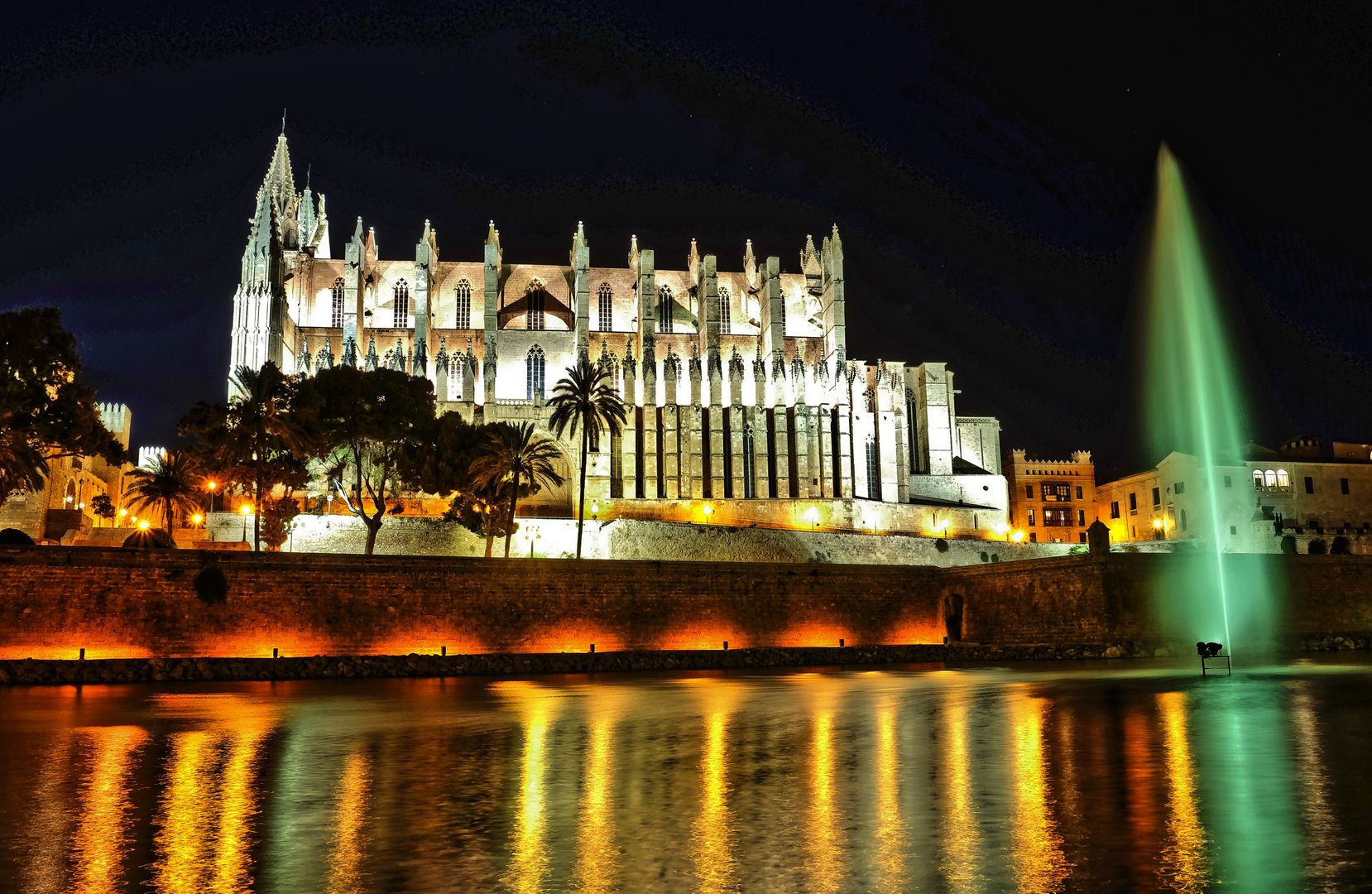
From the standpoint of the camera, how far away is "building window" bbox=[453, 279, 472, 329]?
70688mm

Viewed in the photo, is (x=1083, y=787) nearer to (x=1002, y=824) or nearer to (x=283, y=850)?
(x=1002, y=824)

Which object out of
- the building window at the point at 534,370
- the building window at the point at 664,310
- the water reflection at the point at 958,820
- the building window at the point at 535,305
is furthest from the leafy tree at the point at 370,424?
the water reflection at the point at 958,820

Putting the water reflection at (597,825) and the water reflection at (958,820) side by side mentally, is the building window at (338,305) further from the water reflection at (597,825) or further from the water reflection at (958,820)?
the water reflection at (958,820)

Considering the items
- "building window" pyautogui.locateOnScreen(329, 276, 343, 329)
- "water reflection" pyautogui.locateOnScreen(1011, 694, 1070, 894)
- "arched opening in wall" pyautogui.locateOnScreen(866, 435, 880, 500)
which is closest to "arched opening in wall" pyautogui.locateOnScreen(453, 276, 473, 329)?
"building window" pyautogui.locateOnScreen(329, 276, 343, 329)

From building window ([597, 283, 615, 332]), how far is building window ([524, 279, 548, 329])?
146 inches

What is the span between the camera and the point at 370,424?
149ft

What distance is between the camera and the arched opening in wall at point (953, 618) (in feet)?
139

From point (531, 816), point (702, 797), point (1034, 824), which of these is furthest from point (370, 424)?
point (1034, 824)

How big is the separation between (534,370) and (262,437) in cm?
2939

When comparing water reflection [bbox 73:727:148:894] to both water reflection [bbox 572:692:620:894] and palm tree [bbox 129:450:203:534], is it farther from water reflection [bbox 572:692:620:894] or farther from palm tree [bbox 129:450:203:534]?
palm tree [bbox 129:450:203:534]

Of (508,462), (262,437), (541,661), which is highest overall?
(262,437)

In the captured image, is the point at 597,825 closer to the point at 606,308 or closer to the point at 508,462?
the point at 508,462

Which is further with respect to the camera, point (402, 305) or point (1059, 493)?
point (1059, 493)

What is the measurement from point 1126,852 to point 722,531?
148 ft
